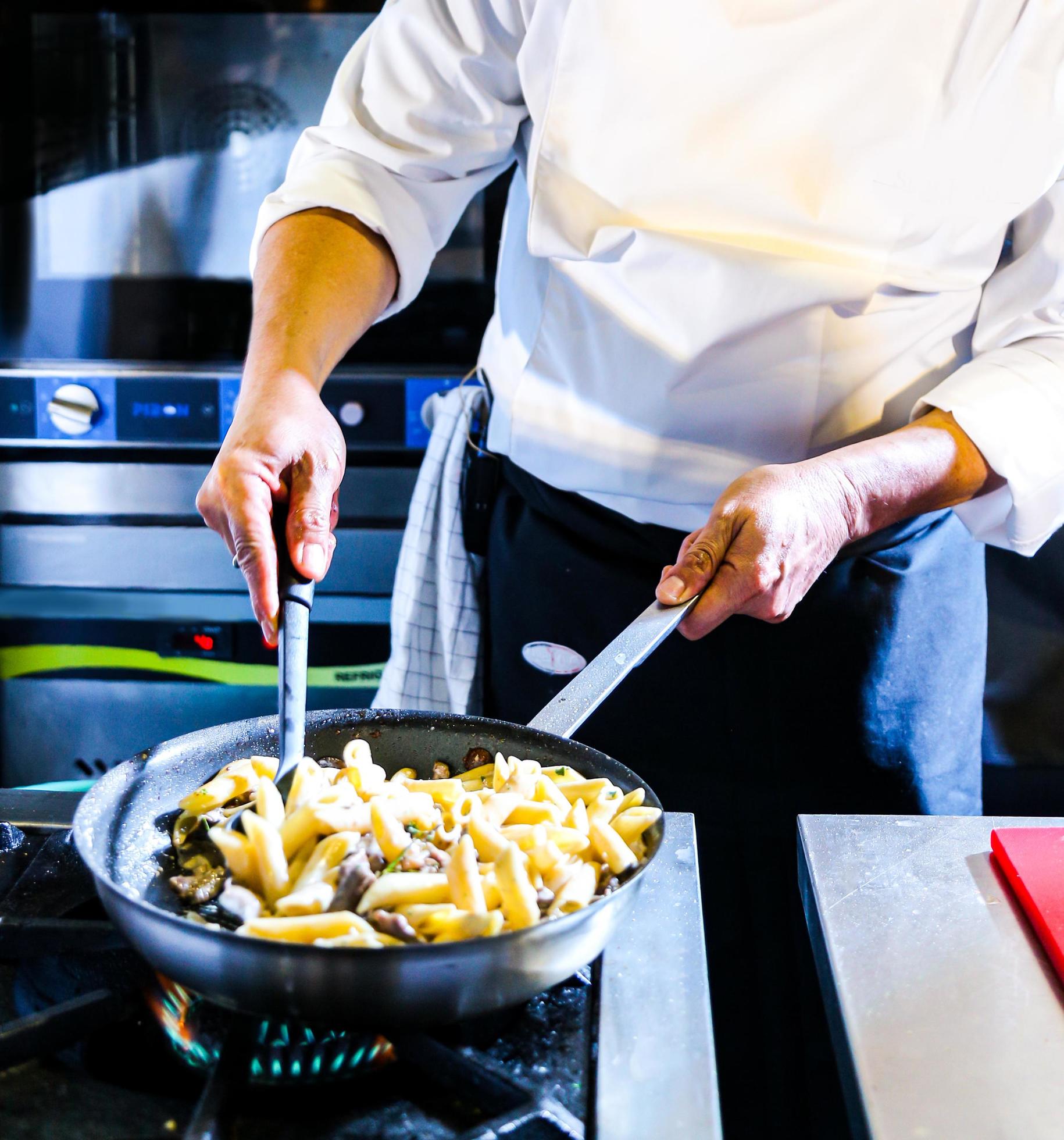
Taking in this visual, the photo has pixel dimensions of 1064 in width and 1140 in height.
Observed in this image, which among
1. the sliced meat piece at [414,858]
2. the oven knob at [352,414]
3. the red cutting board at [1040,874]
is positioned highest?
the sliced meat piece at [414,858]

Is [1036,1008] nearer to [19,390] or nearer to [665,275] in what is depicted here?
[665,275]

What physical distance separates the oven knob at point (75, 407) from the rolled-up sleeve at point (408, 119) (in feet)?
1.41

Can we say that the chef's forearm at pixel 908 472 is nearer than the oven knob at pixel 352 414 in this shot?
Yes

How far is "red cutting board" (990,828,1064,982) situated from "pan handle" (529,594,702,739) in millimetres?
236

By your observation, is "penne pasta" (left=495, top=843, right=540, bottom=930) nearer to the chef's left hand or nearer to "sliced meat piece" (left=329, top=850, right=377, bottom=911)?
"sliced meat piece" (left=329, top=850, right=377, bottom=911)

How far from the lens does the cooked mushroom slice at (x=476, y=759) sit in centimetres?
69

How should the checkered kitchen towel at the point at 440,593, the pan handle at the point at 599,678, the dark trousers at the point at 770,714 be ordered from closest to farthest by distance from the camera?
the pan handle at the point at 599,678, the dark trousers at the point at 770,714, the checkered kitchen towel at the point at 440,593

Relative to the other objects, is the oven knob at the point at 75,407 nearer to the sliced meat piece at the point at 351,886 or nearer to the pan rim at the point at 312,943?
the pan rim at the point at 312,943

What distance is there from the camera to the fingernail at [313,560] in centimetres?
72

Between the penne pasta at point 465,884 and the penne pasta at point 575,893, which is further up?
the penne pasta at point 465,884

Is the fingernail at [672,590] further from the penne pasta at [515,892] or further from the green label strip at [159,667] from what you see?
the green label strip at [159,667]

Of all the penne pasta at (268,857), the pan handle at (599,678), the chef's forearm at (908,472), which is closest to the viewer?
the penne pasta at (268,857)

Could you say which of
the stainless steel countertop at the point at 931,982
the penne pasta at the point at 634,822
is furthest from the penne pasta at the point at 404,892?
the stainless steel countertop at the point at 931,982

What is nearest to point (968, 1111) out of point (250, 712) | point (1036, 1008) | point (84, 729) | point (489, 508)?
point (1036, 1008)
